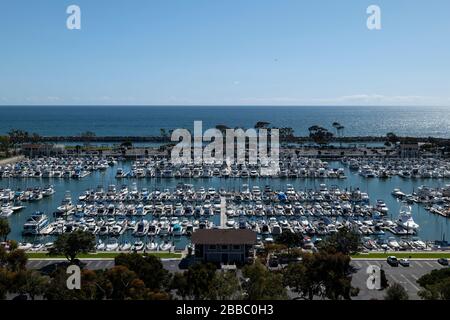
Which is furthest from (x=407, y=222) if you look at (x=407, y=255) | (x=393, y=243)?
(x=407, y=255)

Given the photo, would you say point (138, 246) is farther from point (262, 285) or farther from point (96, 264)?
point (262, 285)

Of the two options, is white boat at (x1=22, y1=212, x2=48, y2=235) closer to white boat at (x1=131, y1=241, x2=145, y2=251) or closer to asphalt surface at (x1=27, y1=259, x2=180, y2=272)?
asphalt surface at (x1=27, y1=259, x2=180, y2=272)

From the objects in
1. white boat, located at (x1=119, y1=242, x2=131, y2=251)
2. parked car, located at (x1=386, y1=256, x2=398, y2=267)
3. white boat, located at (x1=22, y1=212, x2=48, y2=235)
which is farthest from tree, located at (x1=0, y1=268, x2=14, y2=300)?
parked car, located at (x1=386, y1=256, x2=398, y2=267)

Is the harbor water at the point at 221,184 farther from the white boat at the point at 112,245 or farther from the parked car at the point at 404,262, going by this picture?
the parked car at the point at 404,262

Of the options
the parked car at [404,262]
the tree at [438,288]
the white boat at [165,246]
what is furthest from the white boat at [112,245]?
the tree at [438,288]

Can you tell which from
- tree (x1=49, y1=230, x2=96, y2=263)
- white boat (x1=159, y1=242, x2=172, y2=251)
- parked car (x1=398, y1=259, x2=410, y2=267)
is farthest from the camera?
white boat (x1=159, y1=242, x2=172, y2=251)
